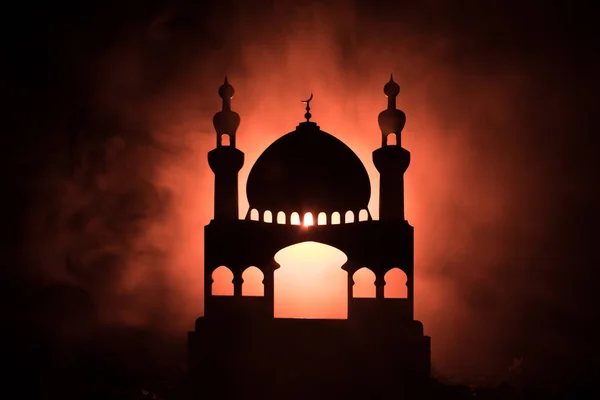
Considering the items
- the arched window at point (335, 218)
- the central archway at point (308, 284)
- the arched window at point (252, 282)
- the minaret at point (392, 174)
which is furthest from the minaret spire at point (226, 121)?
the arched window at point (252, 282)

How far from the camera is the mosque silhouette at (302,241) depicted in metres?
12.2

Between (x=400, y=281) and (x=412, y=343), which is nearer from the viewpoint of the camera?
(x=412, y=343)

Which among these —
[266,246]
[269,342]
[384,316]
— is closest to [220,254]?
[266,246]

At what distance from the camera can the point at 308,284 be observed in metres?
13.8

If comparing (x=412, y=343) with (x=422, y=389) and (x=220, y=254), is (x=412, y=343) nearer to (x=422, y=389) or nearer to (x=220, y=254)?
(x=422, y=389)

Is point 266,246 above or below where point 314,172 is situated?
below

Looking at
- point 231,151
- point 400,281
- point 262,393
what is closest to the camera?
point 262,393

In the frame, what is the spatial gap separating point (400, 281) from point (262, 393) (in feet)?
10.9

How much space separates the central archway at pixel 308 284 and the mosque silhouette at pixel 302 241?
924 mm

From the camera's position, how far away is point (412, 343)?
12258 mm

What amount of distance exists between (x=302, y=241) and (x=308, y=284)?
131 cm

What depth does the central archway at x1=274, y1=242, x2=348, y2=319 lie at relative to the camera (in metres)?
13.8

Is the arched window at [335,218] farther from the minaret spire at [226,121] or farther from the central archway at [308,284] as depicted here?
the minaret spire at [226,121]

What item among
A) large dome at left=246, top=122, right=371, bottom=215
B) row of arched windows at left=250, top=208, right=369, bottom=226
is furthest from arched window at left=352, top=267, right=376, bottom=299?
large dome at left=246, top=122, right=371, bottom=215
